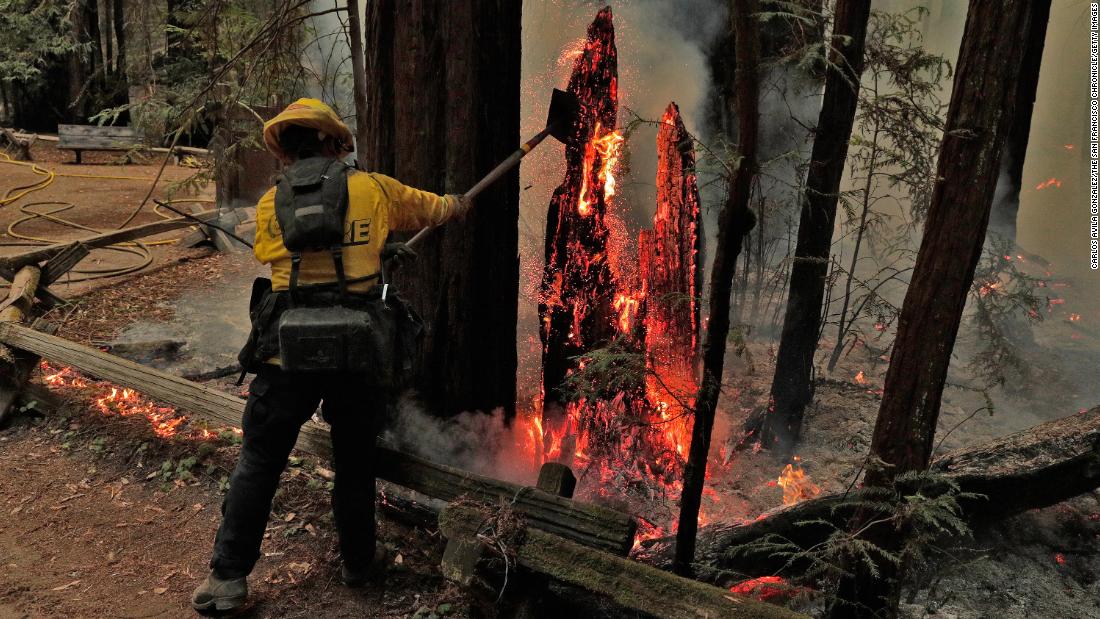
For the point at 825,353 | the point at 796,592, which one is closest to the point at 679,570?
the point at 796,592

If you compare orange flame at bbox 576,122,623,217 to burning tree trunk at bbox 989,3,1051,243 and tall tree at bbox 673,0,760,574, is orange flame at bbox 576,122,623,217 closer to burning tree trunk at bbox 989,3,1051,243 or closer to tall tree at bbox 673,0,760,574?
tall tree at bbox 673,0,760,574

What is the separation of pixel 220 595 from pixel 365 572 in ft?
2.46

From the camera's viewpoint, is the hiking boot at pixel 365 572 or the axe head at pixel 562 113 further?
the axe head at pixel 562 113

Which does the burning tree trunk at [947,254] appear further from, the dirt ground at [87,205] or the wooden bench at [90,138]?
the wooden bench at [90,138]

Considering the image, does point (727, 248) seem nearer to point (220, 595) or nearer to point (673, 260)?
point (673, 260)

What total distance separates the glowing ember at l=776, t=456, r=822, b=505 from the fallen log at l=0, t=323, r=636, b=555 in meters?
3.06

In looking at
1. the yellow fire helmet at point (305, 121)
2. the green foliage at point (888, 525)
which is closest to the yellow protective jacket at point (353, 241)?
the yellow fire helmet at point (305, 121)

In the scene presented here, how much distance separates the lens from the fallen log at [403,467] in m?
3.36

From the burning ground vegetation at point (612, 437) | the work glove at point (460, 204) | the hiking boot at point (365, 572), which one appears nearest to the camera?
the burning ground vegetation at point (612, 437)

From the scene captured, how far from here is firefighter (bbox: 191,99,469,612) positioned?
3461mm

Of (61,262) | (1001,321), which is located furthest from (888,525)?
(61,262)

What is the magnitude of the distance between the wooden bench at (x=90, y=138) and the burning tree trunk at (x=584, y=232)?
1708cm

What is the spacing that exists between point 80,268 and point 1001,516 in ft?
36.2

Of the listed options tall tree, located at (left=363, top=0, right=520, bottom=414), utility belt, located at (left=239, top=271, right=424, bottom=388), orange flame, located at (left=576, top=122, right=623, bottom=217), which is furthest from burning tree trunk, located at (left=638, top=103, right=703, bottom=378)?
utility belt, located at (left=239, top=271, right=424, bottom=388)
